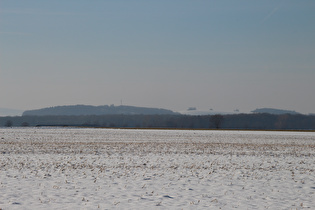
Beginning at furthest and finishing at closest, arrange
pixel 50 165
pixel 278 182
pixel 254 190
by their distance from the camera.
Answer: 1. pixel 50 165
2. pixel 278 182
3. pixel 254 190

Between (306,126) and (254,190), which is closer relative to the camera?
(254,190)

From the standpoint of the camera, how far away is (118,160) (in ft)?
73.4

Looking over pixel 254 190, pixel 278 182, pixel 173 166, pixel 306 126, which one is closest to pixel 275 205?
pixel 254 190

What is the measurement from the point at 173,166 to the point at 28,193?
8.74 meters

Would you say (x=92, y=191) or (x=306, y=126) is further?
(x=306, y=126)

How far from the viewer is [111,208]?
1077 cm

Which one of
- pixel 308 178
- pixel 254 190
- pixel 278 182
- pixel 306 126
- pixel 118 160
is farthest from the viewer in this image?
pixel 306 126

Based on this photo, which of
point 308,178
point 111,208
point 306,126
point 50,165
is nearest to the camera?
point 111,208

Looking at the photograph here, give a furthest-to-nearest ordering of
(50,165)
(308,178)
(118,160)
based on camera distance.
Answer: (118,160)
(50,165)
(308,178)

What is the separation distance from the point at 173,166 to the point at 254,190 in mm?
6663

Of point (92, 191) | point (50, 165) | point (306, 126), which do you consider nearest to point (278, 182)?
point (92, 191)

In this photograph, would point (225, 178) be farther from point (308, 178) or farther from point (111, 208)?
point (111, 208)

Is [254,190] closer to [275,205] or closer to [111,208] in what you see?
[275,205]

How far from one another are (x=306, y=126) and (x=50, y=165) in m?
192
